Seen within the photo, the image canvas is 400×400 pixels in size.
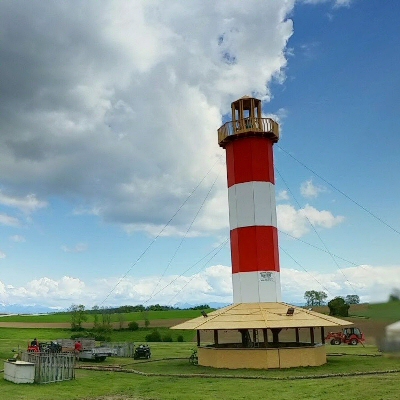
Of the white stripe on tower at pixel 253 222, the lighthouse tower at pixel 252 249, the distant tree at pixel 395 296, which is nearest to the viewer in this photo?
the distant tree at pixel 395 296

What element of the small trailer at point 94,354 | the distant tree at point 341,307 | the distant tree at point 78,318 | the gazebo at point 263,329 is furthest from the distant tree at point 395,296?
the distant tree at point 78,318

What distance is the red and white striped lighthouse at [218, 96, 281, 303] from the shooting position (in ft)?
99.2

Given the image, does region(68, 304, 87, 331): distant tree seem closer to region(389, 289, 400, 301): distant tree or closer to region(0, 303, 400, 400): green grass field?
region(0, 303, 400, 400): green grass field

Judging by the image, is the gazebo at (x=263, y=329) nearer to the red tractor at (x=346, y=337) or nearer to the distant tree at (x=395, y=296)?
the red tractor at (x=346, y=337)

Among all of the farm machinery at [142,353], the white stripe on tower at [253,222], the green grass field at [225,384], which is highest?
the white stripe on tower at [253,222]

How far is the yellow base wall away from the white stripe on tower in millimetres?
4205

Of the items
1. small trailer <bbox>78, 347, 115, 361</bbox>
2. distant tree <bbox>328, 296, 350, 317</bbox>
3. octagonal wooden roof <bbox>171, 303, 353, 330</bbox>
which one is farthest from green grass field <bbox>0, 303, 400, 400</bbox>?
small trailer <bbox>78, 347, 115, 361</bbox>

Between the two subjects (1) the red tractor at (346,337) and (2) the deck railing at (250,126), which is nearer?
A: (2) the deck railing at (250,126)

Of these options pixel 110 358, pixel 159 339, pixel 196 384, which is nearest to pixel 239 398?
pixel 196 384

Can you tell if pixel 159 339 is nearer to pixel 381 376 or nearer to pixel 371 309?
pixel 381 376

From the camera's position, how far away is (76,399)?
18172mm

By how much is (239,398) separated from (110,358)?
21.0 metres

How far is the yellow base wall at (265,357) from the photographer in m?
26.1

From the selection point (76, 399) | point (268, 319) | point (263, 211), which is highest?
point (263, 211)
